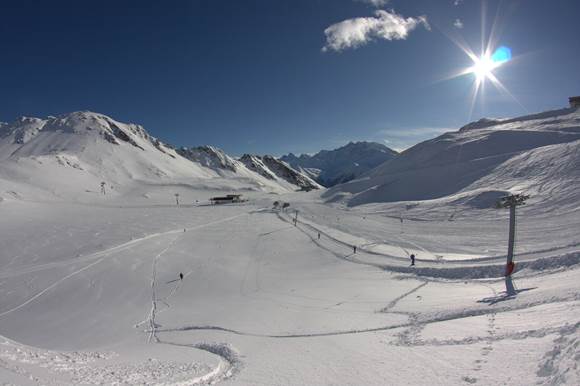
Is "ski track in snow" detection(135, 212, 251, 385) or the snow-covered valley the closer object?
the snow-covered valley

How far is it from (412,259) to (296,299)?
41.2 feet

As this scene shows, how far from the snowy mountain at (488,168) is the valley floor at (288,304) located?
17.8 meters

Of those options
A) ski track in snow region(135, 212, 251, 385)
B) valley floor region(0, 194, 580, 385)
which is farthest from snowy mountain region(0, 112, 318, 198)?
ski track in snow region(135, 212, 251, 385)

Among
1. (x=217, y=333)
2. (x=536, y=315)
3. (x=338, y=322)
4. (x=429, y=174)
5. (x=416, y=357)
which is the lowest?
(x=217, y=333)

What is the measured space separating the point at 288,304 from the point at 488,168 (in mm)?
73455

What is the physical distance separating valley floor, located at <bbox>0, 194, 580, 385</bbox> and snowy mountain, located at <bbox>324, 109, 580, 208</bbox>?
1781 cm

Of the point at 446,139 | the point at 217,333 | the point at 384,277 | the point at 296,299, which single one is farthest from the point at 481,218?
the point at 446,139

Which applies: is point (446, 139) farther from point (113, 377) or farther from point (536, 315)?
point (113, 377)

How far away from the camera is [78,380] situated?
31.6ft

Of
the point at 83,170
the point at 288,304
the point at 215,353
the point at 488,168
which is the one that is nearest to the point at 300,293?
the point at 288,304

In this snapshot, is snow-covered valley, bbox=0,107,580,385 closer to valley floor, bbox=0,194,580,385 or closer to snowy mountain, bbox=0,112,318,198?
valley floor, bbox=0,194,580,385

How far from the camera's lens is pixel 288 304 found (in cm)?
2297

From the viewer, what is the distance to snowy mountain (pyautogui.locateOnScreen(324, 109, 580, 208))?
60.2 metres

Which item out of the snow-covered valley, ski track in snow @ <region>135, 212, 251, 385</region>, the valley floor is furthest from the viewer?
ski track in snow @ <region>135, 212, 251, 385</region>
